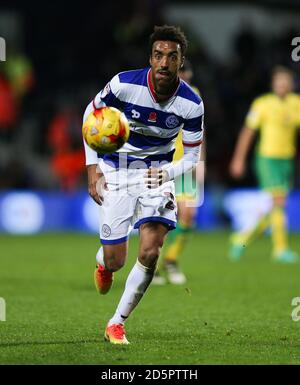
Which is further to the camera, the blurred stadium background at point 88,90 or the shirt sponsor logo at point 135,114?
the blurred stadium background at point 88,90

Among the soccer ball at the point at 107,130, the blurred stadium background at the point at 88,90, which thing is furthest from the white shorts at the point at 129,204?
the blurred stadium background at the point at 88,90

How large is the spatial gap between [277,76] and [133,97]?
21.1 ft

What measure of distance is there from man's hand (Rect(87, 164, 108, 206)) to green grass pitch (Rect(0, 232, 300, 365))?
97 centimetres

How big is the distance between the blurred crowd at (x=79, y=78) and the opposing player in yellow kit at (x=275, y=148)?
5117mm

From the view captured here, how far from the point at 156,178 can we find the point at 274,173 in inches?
253

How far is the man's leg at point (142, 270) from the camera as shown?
22.7 ft

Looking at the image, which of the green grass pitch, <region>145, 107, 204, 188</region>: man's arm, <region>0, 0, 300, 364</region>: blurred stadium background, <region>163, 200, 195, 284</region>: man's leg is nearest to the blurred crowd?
<region>0, 0, 300, 364</region>: blurred stadium background

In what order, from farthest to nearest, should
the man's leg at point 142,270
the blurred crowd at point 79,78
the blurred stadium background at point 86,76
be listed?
the blurred crowd at point 79,78, the blurred stadium background at point 86,76, the man's leg at point 142,270

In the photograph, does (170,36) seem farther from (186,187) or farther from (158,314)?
(186,187)

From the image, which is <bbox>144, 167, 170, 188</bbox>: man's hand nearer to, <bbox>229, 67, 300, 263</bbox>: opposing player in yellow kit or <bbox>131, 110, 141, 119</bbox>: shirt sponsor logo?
<bbox>131, 110, 141, 119</bbox>: shirt sponsor logo

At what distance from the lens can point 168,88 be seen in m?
7.02

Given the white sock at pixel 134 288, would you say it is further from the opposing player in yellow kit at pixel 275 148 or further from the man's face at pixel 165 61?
the opposing player in yellow kit at pixel 275 148

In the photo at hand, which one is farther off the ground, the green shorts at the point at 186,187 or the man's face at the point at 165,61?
the man's face at the point at 165,61
